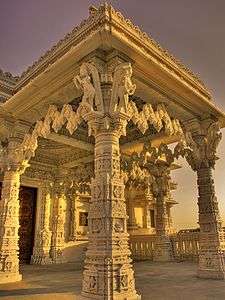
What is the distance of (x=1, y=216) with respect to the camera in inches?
286

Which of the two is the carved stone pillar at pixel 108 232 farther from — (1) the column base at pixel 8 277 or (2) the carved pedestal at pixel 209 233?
(2) the carved pedestal at pixel 209 233

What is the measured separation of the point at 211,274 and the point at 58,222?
24.3ft

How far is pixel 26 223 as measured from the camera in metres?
11.8

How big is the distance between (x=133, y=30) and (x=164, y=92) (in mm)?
1797

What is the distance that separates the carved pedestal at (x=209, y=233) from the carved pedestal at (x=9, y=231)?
472 cm

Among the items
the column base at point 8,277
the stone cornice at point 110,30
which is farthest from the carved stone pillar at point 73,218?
the stone cornice at point 110,30

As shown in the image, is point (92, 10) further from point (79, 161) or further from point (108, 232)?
point (79, 161)

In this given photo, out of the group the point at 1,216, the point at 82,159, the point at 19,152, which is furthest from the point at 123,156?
the point at 1,216

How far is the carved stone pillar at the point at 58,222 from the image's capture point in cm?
1219

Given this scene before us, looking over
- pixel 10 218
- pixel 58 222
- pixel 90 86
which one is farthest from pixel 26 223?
pixel 90 86

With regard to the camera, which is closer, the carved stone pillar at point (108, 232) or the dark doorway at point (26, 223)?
the carved stone pillar at point (108, 232)

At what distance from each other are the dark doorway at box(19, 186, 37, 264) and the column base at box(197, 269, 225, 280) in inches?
291

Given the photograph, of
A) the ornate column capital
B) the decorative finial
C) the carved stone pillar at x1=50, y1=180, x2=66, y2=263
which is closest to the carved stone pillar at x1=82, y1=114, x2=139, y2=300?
the decorative finial

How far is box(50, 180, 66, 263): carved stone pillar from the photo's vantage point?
480 inches
